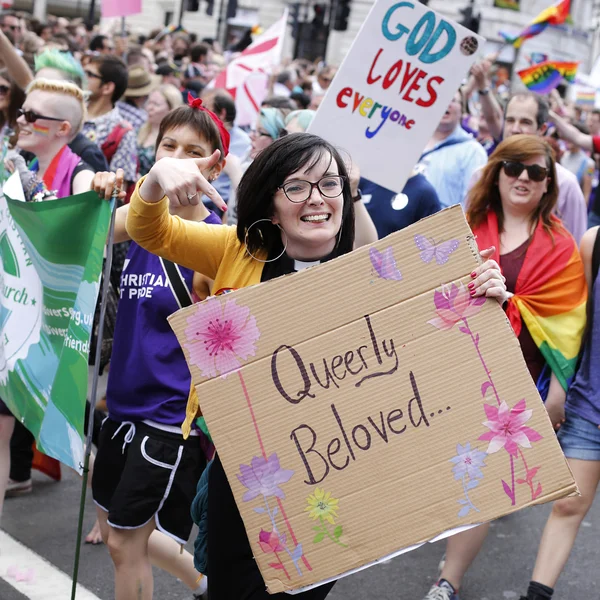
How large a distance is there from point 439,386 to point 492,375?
5.0 inches

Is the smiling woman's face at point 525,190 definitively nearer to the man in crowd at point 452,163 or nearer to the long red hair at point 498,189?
the long red hair at point 498,189

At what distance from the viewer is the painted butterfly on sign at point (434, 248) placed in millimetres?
2541

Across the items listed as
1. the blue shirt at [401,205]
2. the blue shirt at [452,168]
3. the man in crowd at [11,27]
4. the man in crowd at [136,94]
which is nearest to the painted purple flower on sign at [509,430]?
the blue shirt at [401,205]

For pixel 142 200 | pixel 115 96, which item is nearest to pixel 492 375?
pixel 142 200

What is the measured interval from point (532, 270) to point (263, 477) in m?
2.02

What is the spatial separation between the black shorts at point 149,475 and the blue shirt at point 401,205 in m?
2.04

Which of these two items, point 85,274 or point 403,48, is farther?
point 403,48

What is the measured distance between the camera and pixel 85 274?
341 cm

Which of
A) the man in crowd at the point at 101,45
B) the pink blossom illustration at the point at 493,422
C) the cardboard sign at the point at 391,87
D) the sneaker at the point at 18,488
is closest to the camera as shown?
the pink blossom illustration at the point at 493,422

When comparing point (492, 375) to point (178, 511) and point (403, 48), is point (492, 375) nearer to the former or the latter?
point (178, 511)

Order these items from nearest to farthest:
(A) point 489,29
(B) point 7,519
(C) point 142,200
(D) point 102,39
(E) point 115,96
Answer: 1. (C) point 142,200
2. (B) point 7,519
3. (E) point 115,96
4. (D) point 102,39
5. (A) point 489,29

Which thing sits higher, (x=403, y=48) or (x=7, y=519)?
(x=403, y=48)

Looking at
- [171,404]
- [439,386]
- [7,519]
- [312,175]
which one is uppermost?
[312,175]

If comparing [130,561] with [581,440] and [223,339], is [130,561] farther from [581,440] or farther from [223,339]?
[581,440]
